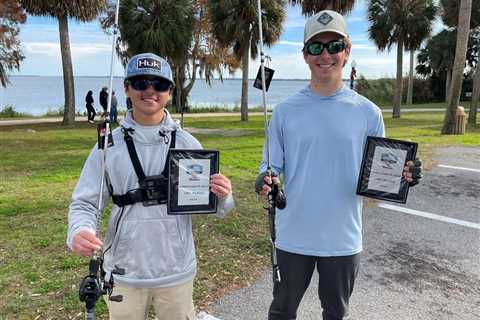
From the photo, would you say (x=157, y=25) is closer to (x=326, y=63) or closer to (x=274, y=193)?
(x=326, y=63)

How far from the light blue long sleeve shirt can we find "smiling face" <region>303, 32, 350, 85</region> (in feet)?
0.30

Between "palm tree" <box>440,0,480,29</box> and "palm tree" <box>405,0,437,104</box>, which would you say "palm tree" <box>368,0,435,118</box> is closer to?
"palm tree" <box>405,0,437,104</box>

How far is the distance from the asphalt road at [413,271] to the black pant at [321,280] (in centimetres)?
85

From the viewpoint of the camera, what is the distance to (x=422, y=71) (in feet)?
146

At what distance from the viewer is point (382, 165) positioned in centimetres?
231

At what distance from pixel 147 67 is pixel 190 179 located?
0.61 m

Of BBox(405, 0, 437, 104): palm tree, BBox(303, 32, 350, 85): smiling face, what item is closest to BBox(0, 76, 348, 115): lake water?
BBox(303, 32, 350, 85): smiling face

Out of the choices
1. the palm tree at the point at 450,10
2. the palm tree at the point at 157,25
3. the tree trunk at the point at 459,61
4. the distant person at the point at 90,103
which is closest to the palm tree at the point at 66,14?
the distant person at the point at 90,103

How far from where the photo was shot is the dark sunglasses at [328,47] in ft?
7.40

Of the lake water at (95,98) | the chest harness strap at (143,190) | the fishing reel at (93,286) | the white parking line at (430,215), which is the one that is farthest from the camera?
the lake water at (95,98)

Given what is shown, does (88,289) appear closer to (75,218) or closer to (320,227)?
(75,218)

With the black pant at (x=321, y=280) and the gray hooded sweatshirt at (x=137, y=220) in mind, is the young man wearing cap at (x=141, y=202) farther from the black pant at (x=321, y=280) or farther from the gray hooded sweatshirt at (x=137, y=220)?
the black pant at (x=321, y=280)

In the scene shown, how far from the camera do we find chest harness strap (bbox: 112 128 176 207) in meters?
2.03

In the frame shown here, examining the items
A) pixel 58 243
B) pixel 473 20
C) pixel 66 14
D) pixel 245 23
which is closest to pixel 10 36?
Result: pixel 66 14
